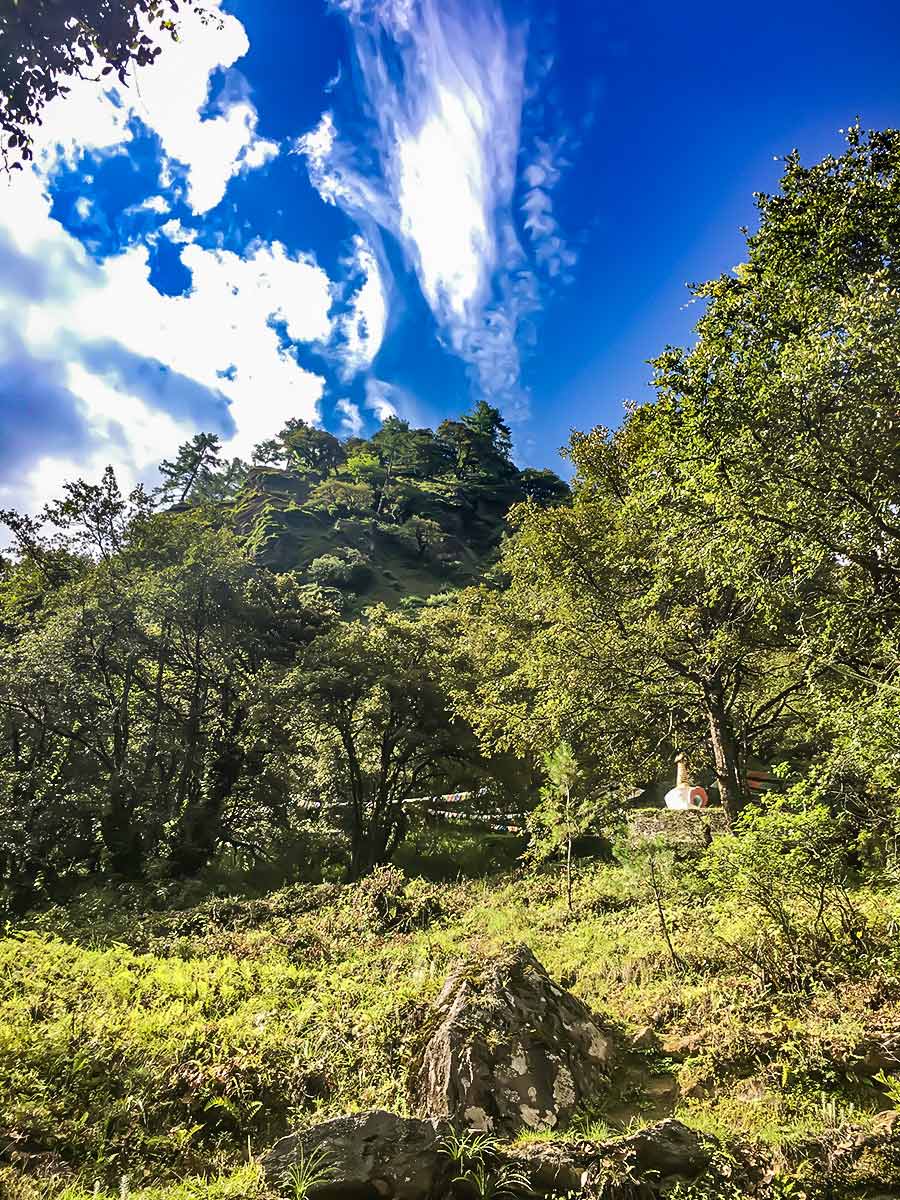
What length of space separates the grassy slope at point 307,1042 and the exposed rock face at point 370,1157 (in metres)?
0.30

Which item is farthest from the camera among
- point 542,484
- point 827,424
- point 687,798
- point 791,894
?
point 542,484

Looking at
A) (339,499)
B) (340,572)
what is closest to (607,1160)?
(340,572)

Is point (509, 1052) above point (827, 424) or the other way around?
the other way around

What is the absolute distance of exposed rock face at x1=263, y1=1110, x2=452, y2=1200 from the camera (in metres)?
3.54

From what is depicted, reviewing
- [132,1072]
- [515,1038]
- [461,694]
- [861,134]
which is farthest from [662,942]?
[861,134]

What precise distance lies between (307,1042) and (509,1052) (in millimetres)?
1961

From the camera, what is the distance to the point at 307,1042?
566 centimetres

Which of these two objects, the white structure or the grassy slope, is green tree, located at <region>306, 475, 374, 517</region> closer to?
the white structure

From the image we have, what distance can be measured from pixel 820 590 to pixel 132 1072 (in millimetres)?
11103

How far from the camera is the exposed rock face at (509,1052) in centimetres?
498

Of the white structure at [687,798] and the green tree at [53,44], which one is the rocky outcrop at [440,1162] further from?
the white structure at [687,798]

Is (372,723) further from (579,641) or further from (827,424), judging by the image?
(827,424)

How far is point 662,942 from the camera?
8984 mm

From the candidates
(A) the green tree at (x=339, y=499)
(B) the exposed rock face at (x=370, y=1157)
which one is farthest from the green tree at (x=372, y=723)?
(A) the green tree at (x=339, y=499)
